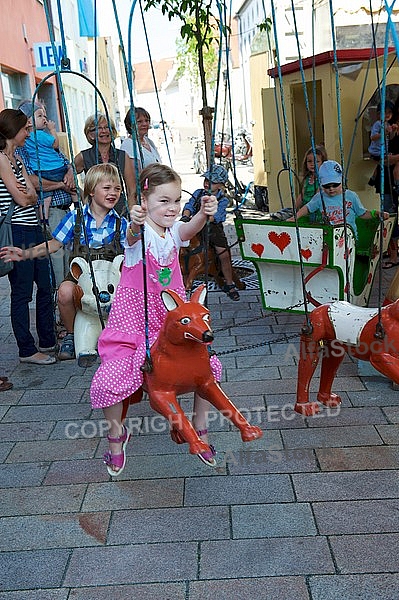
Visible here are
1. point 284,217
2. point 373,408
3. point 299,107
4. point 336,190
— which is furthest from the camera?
point 299,107

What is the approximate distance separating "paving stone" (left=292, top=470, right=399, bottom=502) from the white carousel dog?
1.15 m

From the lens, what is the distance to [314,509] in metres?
2.72

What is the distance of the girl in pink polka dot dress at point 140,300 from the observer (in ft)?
9.00

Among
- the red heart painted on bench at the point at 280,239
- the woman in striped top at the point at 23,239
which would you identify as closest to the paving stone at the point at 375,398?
the red heart painted on bench at the point at 280,239

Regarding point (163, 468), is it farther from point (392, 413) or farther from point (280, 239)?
point (280, 239)

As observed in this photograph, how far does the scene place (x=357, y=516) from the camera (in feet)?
8.70

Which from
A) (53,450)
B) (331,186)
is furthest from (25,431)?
(331,186)

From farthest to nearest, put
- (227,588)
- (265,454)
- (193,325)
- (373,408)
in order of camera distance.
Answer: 1. (373,408)
2. (265,454)
3. (193,325)
4. (227,588)

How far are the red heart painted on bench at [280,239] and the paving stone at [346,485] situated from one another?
184 cm

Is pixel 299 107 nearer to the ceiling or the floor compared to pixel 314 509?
nearer to the ceiling

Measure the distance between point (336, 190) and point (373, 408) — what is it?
1793 millimetres

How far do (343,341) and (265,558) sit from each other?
1.00 metres

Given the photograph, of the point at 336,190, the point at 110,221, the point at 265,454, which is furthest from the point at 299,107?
the point at 265,454

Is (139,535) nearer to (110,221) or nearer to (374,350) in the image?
(374,350)
